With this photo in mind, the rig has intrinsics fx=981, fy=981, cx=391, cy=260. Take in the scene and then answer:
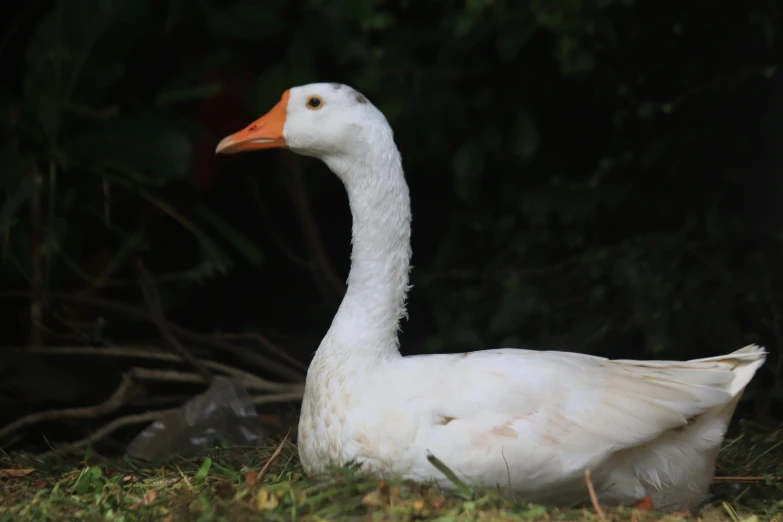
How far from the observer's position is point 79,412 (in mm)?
2949

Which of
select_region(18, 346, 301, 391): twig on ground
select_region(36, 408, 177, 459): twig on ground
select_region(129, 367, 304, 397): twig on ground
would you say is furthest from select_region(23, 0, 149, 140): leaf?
select_region(36, 408, 177, 459): twig on ground

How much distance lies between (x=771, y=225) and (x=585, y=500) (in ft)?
5.10

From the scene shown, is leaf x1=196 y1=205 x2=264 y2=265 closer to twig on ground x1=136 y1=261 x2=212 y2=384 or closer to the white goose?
twig on ground x1=136 y1=261 x2=212 y2=384

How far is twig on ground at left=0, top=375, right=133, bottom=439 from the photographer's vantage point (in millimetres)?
2863

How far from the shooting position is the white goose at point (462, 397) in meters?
1.94

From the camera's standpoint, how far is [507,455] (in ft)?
6.27

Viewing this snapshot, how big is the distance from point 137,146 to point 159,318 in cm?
57

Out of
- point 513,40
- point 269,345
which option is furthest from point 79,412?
point 513,40

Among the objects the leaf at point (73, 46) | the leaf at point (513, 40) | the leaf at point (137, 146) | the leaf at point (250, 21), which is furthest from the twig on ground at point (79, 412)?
the leaf at point (513, 40)

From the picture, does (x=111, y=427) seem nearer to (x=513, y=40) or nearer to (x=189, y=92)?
(x=189, y=92)

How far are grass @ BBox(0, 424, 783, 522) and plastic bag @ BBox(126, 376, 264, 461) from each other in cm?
7

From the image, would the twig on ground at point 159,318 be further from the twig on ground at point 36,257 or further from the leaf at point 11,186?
the leaf at point 11,186

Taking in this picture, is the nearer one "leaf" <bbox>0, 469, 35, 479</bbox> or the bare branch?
"leaf" <bbox>0, 469, 35, 479</bbox>

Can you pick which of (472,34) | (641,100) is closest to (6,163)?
(472,34)
